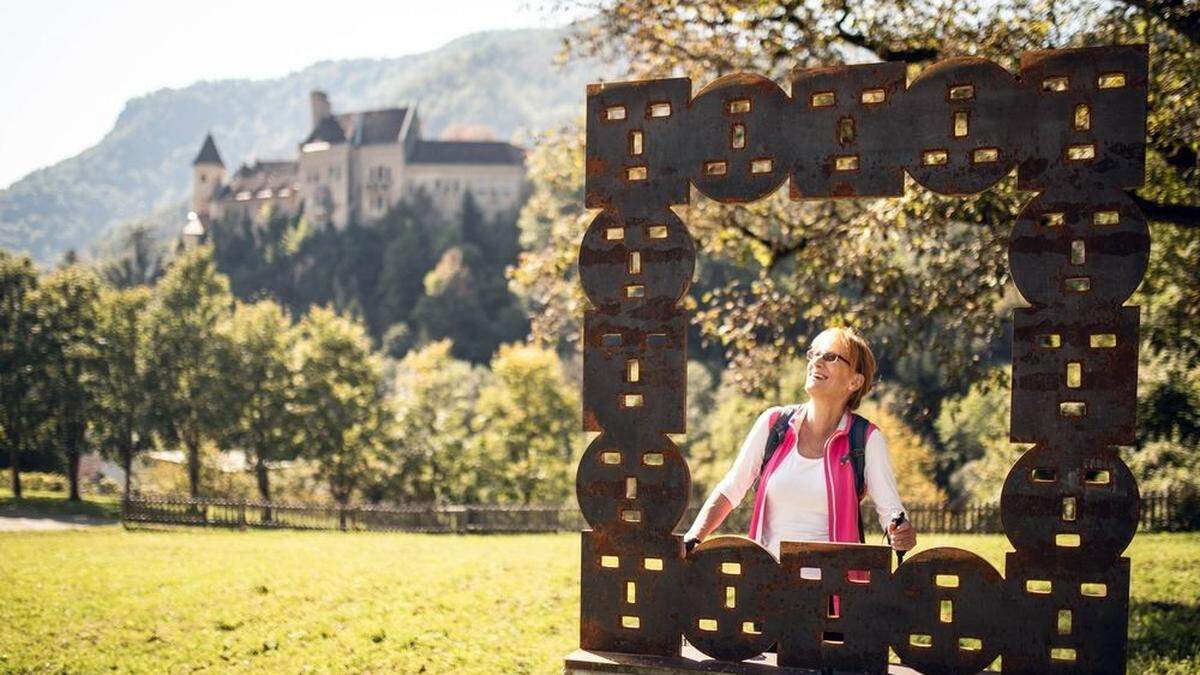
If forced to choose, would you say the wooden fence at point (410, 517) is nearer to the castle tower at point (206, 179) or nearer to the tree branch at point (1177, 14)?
the tree branch at point (1177, 14)

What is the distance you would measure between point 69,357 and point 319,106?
8244 centimetres

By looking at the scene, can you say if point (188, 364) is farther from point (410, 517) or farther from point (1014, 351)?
point (1014, 351)

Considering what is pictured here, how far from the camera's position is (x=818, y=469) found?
425 centimetres

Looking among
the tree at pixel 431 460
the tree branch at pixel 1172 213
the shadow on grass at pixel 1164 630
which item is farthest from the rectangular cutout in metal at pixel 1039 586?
the tree at pixel 431 460

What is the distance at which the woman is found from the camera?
4.24m

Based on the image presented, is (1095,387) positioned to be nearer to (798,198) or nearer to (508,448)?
(798,198)

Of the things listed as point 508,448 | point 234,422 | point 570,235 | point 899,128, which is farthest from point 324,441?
point 899,128

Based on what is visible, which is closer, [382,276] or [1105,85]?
[1105,85]

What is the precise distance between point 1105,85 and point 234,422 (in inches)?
1516

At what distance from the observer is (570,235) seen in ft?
41.8

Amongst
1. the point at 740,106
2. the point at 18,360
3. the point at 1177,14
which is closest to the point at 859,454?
the point at 740,106

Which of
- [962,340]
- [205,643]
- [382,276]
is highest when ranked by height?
[382,276]

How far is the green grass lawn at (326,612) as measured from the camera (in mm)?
7918

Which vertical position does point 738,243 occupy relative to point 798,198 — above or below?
above
